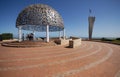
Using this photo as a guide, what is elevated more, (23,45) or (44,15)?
(44,15)

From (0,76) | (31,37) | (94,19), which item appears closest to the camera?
(0,76)

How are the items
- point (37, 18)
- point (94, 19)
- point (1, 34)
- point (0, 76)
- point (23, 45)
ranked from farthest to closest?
point (94, 19), point (1, 34), point (37, 18), point (23, 45), point (0, 76)

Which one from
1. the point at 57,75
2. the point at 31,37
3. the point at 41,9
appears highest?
the point at 41,9

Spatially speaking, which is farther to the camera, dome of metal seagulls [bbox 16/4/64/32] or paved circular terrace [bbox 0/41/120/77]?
dome of metal seagulls [bbox 16/4/64/32]

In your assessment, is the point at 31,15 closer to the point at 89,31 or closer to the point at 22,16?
the point at 22,16

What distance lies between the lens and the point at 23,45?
1644 cm

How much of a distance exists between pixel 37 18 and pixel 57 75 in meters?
15.7

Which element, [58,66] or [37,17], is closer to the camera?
[58,66]

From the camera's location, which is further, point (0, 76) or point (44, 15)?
point (44, 15)

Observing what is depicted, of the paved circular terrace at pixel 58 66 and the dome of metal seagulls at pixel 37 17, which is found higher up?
the dome of metal seagulls at pixel 37 17

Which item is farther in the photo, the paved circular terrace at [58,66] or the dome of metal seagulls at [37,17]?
the dome of metal seagulls at [37,17]

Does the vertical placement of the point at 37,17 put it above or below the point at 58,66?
above

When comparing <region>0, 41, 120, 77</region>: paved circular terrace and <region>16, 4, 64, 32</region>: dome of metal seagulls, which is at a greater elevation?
<region>16, 4, 64, 32</region>: dome of metal seagulls

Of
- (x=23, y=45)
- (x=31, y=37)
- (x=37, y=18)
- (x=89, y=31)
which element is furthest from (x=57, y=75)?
(x=89, y=31)
